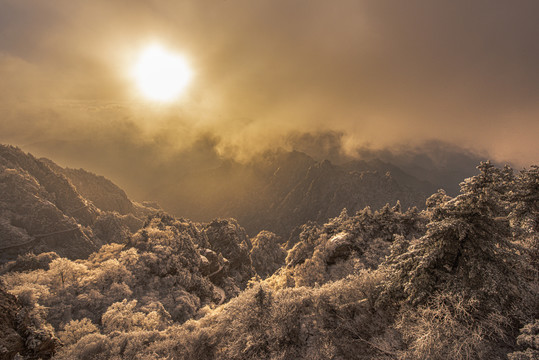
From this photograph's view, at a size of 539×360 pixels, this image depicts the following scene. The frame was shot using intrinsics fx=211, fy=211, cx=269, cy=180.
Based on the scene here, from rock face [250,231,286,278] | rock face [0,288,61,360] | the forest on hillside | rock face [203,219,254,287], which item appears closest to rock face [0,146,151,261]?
rock face [203,219,254,287]

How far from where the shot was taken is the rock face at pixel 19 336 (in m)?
17.3

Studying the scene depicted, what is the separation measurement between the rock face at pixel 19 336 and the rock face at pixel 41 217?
89.5m

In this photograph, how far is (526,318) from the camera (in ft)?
41.0

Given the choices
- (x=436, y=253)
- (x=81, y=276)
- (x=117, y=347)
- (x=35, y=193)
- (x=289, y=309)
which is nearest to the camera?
(x=436, y=253)

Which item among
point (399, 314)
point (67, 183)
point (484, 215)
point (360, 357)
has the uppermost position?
point (67, 183)

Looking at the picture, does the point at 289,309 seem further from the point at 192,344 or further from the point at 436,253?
the point at 436,253

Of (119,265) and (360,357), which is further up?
(119,265)

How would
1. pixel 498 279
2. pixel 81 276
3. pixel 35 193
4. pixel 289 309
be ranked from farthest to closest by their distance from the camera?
pixel 35 193 < pixel 81 276 < pixel 289 309 < pixel 498 279

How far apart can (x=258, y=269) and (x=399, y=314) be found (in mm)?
134069

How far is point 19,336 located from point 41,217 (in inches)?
4571

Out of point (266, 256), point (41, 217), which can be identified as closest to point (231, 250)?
point (266, 256)

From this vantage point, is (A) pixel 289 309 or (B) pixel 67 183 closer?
(A) pixel 289 309

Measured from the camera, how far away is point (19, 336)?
1839 cm

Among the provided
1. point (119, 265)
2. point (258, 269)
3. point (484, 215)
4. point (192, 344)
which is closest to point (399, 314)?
point (484, 215)
